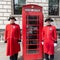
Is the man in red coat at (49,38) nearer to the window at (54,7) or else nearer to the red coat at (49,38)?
the red coat at (49,38)

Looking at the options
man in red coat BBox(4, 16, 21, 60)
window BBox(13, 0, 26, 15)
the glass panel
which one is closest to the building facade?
window BBox(13, 0, 26, 15)

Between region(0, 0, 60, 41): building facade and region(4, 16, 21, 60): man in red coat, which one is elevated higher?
region(0, 0, 60, 41): building facade

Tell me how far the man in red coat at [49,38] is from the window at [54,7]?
6.21m

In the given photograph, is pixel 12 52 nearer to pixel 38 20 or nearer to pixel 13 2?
pixel 38 20

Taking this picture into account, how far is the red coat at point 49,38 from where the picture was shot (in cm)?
847

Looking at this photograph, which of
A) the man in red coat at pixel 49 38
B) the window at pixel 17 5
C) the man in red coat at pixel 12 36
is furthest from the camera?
the window at pixel 17 5

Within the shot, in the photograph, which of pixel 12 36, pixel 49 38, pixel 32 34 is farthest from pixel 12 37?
pixel 49 38

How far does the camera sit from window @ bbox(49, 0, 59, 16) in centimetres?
1469

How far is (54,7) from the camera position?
1477cm

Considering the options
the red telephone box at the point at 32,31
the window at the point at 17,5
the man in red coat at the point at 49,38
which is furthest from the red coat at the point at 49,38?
the window at the point at 17,5

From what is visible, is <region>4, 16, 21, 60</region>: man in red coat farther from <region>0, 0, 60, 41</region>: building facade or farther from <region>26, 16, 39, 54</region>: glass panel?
<region>0, 0, 60, 41</region>: building facade

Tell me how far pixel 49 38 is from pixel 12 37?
1.35 meters

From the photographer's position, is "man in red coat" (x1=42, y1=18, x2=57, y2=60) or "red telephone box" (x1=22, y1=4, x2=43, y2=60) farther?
"red telephone box" (x1=22, y1=4, x2=43, y2=60)

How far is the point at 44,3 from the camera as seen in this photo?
14.2 meters
